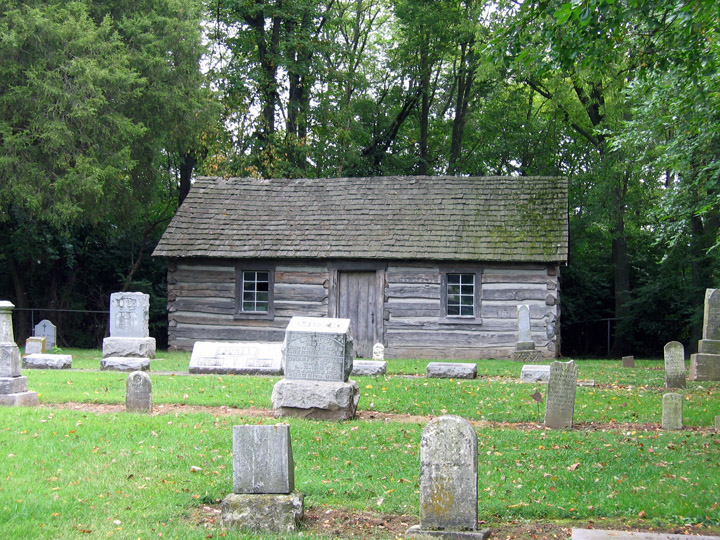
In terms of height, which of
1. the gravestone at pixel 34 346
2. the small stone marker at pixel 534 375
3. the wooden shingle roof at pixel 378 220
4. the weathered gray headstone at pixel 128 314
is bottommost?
the small stone marker at pixel 534 375

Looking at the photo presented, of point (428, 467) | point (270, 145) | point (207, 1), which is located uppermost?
point (207, 1)

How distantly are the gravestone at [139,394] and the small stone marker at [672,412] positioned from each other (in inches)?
289

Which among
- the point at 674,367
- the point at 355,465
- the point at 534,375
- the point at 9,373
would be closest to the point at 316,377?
the point at 355,465

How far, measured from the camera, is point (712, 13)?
31.1 feet

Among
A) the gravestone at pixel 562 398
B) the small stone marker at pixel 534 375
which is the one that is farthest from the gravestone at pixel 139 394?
the small stone marker at pixel 534 375

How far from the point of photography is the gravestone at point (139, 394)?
10828 mm

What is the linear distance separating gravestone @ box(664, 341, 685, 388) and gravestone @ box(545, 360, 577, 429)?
465cm

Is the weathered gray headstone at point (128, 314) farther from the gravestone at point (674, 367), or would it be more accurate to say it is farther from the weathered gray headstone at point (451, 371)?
the gravestone at point (674, 367)

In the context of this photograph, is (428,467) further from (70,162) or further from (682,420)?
(70,162)

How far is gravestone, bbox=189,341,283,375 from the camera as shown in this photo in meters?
16.0

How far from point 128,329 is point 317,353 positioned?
9.20m

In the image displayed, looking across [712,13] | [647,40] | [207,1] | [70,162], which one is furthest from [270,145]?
[712,13]

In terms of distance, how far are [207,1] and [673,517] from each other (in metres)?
28.6

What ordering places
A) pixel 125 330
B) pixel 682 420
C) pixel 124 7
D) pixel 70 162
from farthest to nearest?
pixel 124 7 → pixel 70 162 → pixel 125 330 → pixel 682 420
